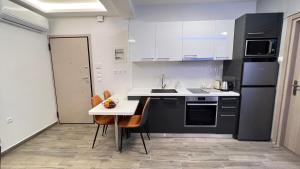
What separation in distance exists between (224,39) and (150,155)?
7.96ft

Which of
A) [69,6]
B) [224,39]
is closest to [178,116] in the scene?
[224,39]

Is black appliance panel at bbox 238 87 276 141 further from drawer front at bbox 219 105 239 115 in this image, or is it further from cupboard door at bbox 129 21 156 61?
cupboard door at bbox 129 21 156 61

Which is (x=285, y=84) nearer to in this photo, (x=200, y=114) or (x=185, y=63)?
(x=200, y=114)

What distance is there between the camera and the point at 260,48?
2.42 meters

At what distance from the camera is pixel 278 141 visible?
8.02 ft

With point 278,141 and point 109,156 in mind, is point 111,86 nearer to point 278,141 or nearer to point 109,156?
point 109,156

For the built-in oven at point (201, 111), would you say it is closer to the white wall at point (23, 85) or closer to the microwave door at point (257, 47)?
the microwave door at point (257, 47)

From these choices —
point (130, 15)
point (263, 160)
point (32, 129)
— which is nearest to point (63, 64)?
point (32, 129)

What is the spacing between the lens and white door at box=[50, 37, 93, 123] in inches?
124

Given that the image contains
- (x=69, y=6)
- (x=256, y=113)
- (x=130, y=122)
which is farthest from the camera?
(x=69, y=6)

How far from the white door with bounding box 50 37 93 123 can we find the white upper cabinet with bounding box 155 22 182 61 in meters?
1.60

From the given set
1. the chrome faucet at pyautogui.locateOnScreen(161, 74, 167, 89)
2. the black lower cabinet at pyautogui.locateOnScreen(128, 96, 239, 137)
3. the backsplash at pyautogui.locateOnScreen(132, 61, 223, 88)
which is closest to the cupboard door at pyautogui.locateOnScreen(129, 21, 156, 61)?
the backsplash at pyautogui.locateOnScreen(132, 61, 223, 88)

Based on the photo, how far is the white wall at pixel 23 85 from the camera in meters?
2.27

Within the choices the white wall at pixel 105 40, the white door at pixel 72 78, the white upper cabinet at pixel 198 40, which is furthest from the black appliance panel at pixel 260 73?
the white door at pixel 72 78
